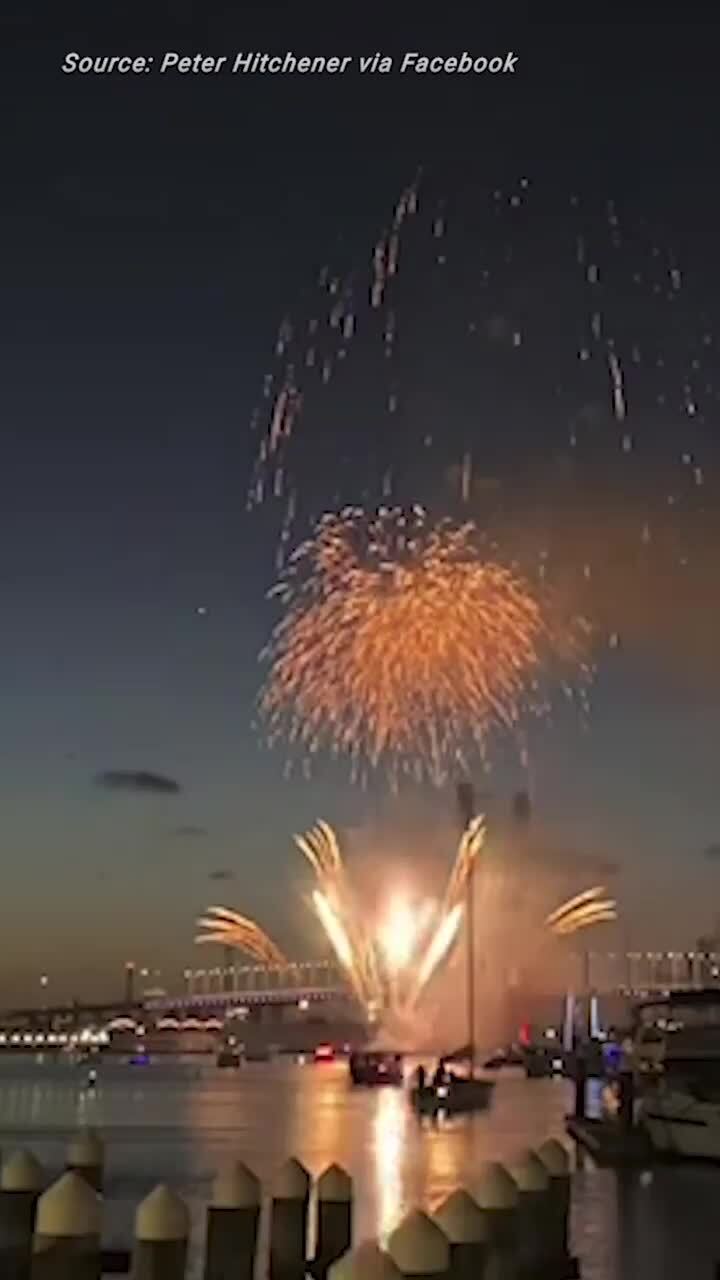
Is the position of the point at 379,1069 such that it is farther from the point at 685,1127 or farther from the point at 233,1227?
the point at 233,1227

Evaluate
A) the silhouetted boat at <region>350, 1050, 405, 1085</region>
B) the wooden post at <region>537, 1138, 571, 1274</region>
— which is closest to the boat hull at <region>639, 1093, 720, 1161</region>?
the wooden post at <region>537, 1138, 571, 1274</region>

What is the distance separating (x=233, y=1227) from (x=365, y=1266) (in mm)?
5386

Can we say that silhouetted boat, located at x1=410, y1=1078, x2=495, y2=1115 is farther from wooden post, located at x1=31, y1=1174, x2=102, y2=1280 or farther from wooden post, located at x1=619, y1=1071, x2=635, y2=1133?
wooden post, located at x1=31, y1=1174, x2=102, y2=1280

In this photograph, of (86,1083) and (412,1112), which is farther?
(86,1083)

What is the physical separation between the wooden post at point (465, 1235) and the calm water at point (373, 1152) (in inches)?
597

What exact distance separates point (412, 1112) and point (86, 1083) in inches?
4021

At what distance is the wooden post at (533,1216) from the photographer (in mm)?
18422

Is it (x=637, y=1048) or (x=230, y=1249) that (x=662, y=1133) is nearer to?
(x=637, y=1048)

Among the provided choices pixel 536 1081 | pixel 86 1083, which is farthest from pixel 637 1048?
pixel 86 1083

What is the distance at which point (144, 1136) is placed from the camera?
84438mm

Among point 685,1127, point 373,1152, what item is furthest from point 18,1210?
point 373,1152

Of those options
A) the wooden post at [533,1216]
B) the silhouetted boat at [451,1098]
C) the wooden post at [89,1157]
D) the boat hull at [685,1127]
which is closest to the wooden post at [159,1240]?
the wooden post at [533,1216]

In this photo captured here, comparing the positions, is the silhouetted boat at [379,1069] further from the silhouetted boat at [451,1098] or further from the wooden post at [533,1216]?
the wooden post at [533,1216]

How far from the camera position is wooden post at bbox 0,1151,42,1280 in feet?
62.0
